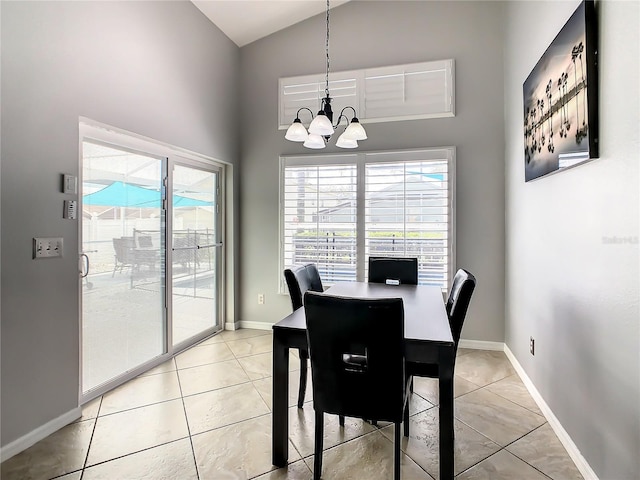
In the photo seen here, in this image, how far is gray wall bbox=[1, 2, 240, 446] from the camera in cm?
198

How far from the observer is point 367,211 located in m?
3.92

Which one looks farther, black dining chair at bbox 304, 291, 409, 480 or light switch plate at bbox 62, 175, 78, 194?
light switch plate at bbox 62, 175, 78, 194

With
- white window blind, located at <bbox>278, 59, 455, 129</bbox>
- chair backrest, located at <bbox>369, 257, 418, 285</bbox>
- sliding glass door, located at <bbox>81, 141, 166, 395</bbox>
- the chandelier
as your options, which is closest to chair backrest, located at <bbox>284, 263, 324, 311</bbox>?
chair backrest, located at <bbox>369, 257, 418, 285</bbox>

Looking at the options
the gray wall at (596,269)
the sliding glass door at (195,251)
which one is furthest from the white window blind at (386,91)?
the sliding glass door at (195,251)

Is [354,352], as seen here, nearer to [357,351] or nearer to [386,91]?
[357,351]

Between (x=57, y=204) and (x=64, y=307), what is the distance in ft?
2.13

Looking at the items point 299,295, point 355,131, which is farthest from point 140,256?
point 355,131

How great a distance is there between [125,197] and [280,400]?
205 cm

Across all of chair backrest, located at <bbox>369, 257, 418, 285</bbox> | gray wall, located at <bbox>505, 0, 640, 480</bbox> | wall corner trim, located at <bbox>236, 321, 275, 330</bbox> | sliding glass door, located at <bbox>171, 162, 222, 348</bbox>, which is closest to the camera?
gray wall, located at <bbox>505, 0, 640, 480</bbox>

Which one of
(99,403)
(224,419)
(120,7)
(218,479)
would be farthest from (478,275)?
(120,7)

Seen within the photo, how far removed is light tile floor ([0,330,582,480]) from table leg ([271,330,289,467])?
0.28 ft

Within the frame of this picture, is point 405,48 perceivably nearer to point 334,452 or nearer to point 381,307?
point 381,307

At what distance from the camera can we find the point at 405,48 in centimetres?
380

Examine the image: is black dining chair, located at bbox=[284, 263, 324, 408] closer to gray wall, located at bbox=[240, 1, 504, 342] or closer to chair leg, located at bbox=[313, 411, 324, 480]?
chair leg, located at bbox=[313, 411, 324, 480]
